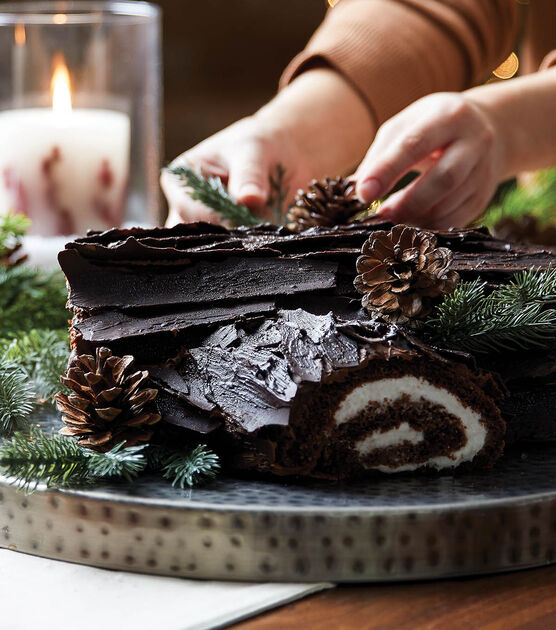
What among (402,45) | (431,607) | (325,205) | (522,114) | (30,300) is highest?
(402,45)

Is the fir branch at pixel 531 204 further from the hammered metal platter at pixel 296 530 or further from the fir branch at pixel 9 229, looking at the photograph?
the hammered metal platter at pixel 296 530

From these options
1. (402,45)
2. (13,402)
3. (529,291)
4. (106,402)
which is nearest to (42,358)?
(13,402)

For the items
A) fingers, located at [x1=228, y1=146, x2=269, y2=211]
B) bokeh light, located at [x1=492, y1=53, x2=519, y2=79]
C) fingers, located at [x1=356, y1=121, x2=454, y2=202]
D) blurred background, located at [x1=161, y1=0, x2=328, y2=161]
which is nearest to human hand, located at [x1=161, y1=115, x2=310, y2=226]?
fingers, located at [x1=228, y1=146, x2=269, y2=211]

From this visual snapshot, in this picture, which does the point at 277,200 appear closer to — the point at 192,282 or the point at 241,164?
the point at 241,164

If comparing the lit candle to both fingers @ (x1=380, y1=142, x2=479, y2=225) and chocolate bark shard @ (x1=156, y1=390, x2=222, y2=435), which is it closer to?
fingers @ (x1=380, y1=142, x2=479, y2=225)

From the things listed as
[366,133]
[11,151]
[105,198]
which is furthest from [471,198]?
[11,151]

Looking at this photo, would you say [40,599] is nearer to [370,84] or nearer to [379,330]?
[379,330]

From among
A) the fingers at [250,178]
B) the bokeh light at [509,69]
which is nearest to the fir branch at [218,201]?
the fingers at [250,178]

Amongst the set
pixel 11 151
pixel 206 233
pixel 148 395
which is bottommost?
pixel 148 395
